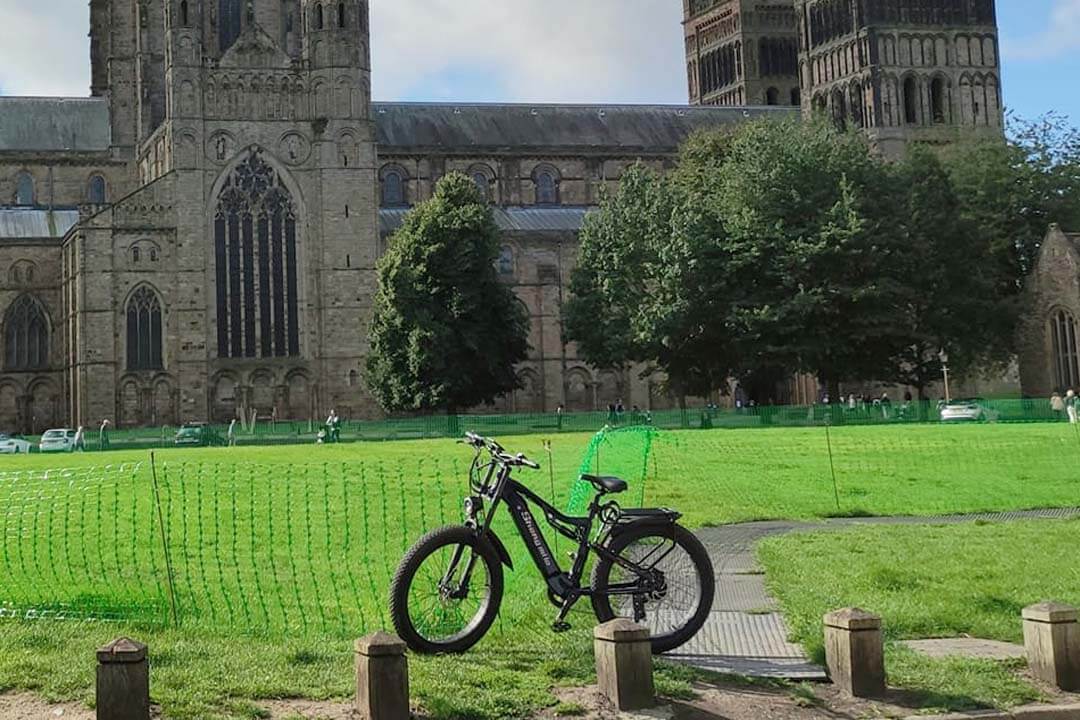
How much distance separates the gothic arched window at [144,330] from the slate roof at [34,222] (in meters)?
8.99

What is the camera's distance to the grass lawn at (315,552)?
336 inches

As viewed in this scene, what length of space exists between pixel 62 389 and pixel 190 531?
54.3m

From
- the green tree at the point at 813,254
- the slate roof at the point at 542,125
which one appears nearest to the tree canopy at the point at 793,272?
the green tree at the point at 813,254

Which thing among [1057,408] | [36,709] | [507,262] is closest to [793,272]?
[1057,408]

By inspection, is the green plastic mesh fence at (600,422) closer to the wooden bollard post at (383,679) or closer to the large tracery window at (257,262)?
the large tracery window at (257,262)

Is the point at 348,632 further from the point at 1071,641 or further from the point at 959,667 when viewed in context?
the point at 1071,641

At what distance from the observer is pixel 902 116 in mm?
75812

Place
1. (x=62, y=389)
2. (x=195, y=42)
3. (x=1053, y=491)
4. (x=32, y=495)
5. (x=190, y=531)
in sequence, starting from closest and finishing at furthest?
(x=190, y=531)
(x=32, y=495)
(x=1053, y=491)
(x=195, y=42)
(x=62, y=389)

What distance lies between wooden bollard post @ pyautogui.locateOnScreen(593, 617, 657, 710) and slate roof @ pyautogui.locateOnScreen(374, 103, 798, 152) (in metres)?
64.9

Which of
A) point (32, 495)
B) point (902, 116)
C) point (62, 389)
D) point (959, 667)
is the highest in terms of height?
point (902, 116)

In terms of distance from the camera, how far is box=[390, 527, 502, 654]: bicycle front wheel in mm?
8969

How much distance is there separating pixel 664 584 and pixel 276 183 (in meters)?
54.9

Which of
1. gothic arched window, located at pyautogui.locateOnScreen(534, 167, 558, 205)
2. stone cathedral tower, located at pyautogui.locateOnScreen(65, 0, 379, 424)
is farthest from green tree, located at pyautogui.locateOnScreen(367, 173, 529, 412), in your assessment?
gothic arched window, located at pyautogui.locateOnScreen(534, 167, 558, 205)

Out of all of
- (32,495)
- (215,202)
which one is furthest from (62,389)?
(32,495)
